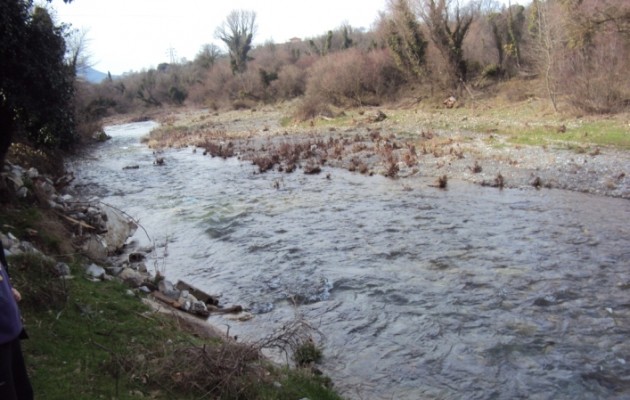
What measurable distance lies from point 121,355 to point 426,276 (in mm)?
6167

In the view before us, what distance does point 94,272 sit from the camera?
807cm

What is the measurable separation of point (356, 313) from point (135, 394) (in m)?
4.41

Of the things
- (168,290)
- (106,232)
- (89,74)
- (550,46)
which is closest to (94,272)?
(168,290)

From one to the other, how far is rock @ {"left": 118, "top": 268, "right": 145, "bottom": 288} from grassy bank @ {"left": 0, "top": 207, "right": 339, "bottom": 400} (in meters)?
1.51

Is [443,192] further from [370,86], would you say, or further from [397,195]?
[370,86]

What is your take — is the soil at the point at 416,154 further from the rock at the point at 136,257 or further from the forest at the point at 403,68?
the rock at the point at 136,257

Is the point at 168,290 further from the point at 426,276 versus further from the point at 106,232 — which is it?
the point at 426,276

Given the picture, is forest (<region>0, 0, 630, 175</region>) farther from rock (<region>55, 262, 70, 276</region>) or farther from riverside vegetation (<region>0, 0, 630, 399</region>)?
rock (<region>55, 262, 70, 276</region>)

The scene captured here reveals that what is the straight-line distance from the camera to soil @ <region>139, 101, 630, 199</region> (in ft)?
53.3

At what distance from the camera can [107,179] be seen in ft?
76.5

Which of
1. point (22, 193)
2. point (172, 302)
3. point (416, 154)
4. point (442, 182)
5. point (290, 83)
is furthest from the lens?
point (290, 83)

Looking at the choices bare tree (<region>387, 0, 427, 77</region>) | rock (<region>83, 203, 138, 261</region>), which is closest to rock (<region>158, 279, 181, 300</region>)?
rock (<region>83, 203, 138, 261</region>)

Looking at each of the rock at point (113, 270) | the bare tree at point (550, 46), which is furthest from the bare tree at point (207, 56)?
the rock at point (113, 270)

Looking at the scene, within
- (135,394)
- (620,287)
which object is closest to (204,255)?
(135,394)
